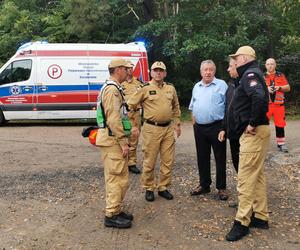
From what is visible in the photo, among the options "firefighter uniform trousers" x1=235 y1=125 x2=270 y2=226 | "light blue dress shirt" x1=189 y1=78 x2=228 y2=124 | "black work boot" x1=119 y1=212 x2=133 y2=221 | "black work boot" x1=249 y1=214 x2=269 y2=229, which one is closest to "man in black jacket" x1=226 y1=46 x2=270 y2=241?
"firefighter uniform trousers" x1=235 y1=125 x2=270 y2=226

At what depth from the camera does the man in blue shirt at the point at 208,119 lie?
6176 mm

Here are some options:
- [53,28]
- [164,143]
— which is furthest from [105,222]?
[53,28]

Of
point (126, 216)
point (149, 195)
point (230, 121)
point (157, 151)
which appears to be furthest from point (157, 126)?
point (126, 216)

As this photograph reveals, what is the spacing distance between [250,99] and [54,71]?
379 inches

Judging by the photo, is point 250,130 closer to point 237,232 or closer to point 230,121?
point 230,121

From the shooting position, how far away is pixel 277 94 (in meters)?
9.09

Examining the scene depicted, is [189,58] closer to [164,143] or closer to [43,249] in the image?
[164,143]

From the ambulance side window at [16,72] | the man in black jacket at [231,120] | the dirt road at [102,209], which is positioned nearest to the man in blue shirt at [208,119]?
the man in black jacket at [231,120]

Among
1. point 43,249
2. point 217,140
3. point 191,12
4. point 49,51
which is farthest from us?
point 191,12

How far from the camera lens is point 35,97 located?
13.7 metres

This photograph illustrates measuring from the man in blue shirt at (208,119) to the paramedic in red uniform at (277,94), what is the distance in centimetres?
289

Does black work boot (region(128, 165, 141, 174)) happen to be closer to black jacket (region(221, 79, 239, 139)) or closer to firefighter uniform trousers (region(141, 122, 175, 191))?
firefighter uniform trousers (region(141, 122, 175, 191))

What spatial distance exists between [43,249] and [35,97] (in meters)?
9.50

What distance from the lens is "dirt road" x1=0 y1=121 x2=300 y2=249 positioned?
4.92 meters
